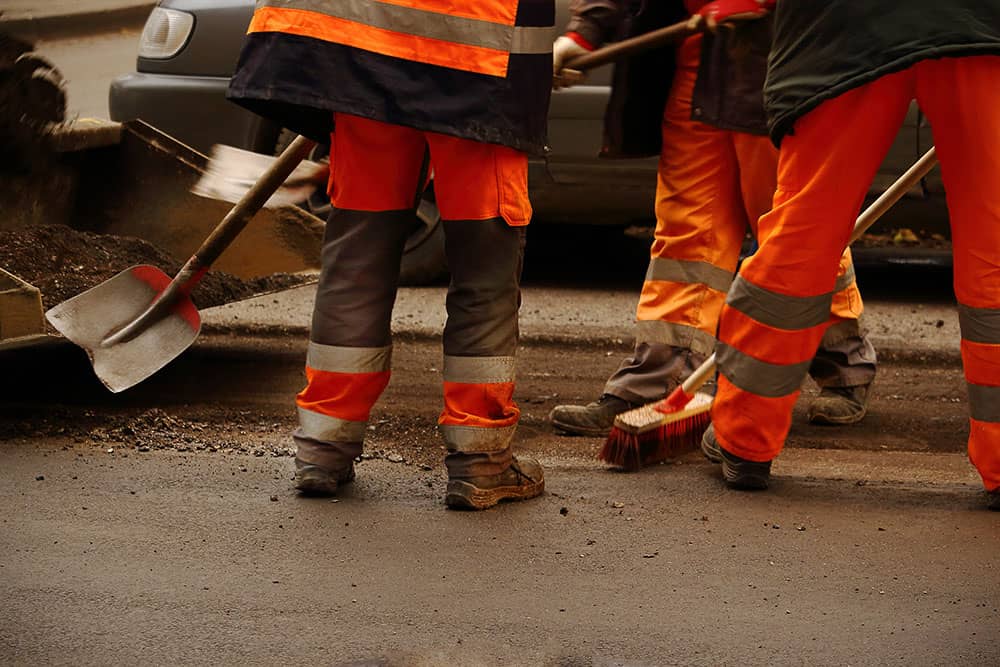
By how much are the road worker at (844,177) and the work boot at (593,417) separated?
68 cm

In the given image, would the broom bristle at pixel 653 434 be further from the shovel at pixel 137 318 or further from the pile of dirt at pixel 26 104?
the pile of dirt at pixel 26 104

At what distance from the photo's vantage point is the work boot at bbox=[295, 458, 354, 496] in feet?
11.6

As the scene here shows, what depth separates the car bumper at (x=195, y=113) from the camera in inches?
250

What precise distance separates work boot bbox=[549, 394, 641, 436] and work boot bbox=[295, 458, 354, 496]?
0.98 metres

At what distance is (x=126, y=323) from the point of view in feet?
14.0

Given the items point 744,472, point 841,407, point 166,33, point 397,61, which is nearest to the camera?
point 397,61

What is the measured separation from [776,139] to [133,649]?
6.48 ft

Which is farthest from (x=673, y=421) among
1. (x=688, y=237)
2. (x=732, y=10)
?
(x=732, y=10)

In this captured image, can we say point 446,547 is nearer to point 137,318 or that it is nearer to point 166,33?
point 137,318

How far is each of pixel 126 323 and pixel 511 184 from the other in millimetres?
1485

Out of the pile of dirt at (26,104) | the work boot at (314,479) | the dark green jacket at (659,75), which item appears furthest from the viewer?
the pile of dirt at (26,104)

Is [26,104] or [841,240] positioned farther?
[26,104]

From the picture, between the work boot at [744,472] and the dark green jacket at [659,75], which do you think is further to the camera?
the dark green jacket at [659,75]

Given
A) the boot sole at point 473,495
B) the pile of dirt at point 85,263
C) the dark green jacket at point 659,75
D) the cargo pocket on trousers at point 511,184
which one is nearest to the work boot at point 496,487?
the boot sole at point 473,495
